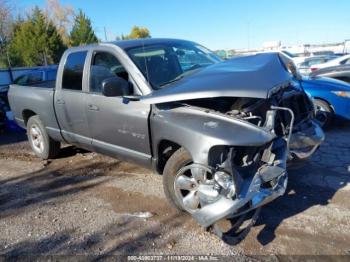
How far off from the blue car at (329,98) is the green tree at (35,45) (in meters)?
31.7

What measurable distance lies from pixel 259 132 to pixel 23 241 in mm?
2655

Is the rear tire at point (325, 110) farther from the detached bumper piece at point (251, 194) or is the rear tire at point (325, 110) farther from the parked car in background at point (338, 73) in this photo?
the detached bumper piece at point (251, 194)

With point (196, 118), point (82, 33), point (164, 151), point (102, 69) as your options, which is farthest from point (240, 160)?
point (82, 33)

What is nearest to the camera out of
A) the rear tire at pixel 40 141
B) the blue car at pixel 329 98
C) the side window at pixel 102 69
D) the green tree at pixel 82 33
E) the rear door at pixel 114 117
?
the rear door at pixel 114 117

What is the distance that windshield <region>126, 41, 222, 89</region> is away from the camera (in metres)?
4.03

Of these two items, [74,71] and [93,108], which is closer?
[93,108]

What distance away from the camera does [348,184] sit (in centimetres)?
430

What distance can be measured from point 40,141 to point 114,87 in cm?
306

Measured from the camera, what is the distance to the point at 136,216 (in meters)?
3.91

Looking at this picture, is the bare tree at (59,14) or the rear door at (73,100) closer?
the rear door at (73,100)

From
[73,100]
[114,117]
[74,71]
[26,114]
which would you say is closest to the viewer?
[114,117]

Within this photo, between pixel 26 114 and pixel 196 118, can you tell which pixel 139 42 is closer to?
pixel 196 118

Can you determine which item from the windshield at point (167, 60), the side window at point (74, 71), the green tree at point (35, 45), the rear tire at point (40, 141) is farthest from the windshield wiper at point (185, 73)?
the green tree at point (35, 45)

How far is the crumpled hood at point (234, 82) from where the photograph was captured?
309cm
